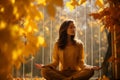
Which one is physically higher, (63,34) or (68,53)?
(63,34)

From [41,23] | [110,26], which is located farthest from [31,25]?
[41,23]

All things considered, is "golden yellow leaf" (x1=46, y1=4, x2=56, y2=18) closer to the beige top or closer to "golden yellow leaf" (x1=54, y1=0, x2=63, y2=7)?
"golden yellow leaf" (x1=54, y1=0, x2=63, y2=7)

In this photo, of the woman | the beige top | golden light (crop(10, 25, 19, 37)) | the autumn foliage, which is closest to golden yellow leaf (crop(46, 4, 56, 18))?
the autumn foliage

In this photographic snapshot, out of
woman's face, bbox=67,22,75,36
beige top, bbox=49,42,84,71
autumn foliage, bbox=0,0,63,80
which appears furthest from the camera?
beige top, bbox=49,42,84,71

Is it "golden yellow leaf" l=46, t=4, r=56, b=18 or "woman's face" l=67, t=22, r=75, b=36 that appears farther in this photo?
"woman's face" l=67, t=22, r=75, b=36

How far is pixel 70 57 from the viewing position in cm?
401

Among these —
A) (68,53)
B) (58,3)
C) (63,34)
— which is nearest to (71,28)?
(63,34)

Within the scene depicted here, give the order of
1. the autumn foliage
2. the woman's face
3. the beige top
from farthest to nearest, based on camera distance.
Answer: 1. the beige top
2. the woman's face
3. the autumn foliage

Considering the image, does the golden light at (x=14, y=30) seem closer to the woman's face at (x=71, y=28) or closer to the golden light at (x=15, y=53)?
the golden light at (x=15, y=53)

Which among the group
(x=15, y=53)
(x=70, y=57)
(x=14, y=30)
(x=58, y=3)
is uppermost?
(x=58, y=3)

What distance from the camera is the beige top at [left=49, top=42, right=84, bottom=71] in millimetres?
3984

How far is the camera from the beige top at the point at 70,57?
3.98 metres

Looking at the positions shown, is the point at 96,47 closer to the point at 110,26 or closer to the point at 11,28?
the point at 110,26

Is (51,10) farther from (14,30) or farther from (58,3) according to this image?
(14,30)
